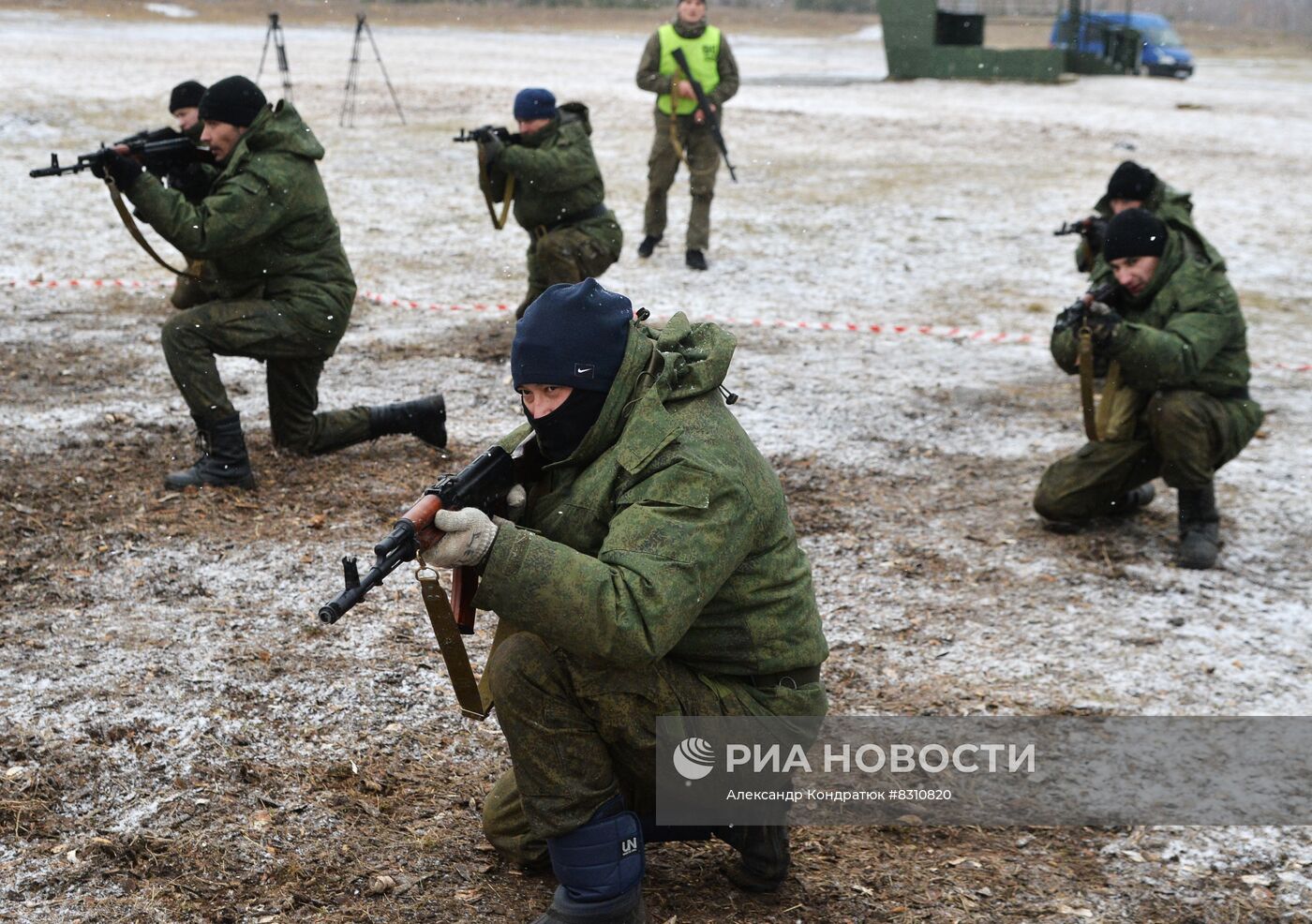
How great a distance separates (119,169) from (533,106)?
3.15 metres

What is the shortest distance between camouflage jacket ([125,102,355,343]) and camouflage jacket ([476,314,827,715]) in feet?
10.4

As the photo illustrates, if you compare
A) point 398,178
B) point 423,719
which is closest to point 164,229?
point 423,719

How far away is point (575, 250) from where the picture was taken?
8.56m

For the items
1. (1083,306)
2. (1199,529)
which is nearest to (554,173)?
(1083,306)

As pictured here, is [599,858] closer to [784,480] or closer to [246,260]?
[784,480]

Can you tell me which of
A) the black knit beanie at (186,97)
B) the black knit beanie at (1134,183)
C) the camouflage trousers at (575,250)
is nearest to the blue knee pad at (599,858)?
the black knit beanie at (1134,183)

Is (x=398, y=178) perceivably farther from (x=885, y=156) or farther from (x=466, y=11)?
(x=466, y=11)

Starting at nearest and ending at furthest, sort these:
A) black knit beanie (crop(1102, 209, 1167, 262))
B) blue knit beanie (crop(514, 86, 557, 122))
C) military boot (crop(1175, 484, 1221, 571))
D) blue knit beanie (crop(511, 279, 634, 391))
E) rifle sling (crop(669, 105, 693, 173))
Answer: blue knit beanie (crop(511, 279, 634, 391)), black knit beanie (crop(1102, 209, 1167, 262)), military boot (crop(1175, 484, 1221, 571)), blue knit beanie (crop(514, 86, 557, 122)), rifle sling (crop(669, 105, 693, 173))

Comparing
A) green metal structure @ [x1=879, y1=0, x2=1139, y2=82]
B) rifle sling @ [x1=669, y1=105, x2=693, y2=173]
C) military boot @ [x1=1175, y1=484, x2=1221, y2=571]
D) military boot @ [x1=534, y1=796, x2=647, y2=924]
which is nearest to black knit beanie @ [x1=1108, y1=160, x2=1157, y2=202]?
military boot @ [x1=1175, y1=484, x2=1221, y2=571]

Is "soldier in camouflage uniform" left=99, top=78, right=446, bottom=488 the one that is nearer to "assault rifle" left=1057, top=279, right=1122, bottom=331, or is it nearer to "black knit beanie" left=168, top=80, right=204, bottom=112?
"black knit beanie" left=168, top=80, right=204, bottom=112

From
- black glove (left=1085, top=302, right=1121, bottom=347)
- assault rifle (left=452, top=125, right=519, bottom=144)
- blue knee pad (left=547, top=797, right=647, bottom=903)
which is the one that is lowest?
blue knee pad (left=547, top=797, right=647, bottom=903)

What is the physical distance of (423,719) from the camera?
4371 millimetres

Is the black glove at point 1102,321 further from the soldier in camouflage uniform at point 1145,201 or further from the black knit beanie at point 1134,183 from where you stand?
the black knit beanie at point 1134,183

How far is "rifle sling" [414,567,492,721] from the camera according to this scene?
3004 millimetres
